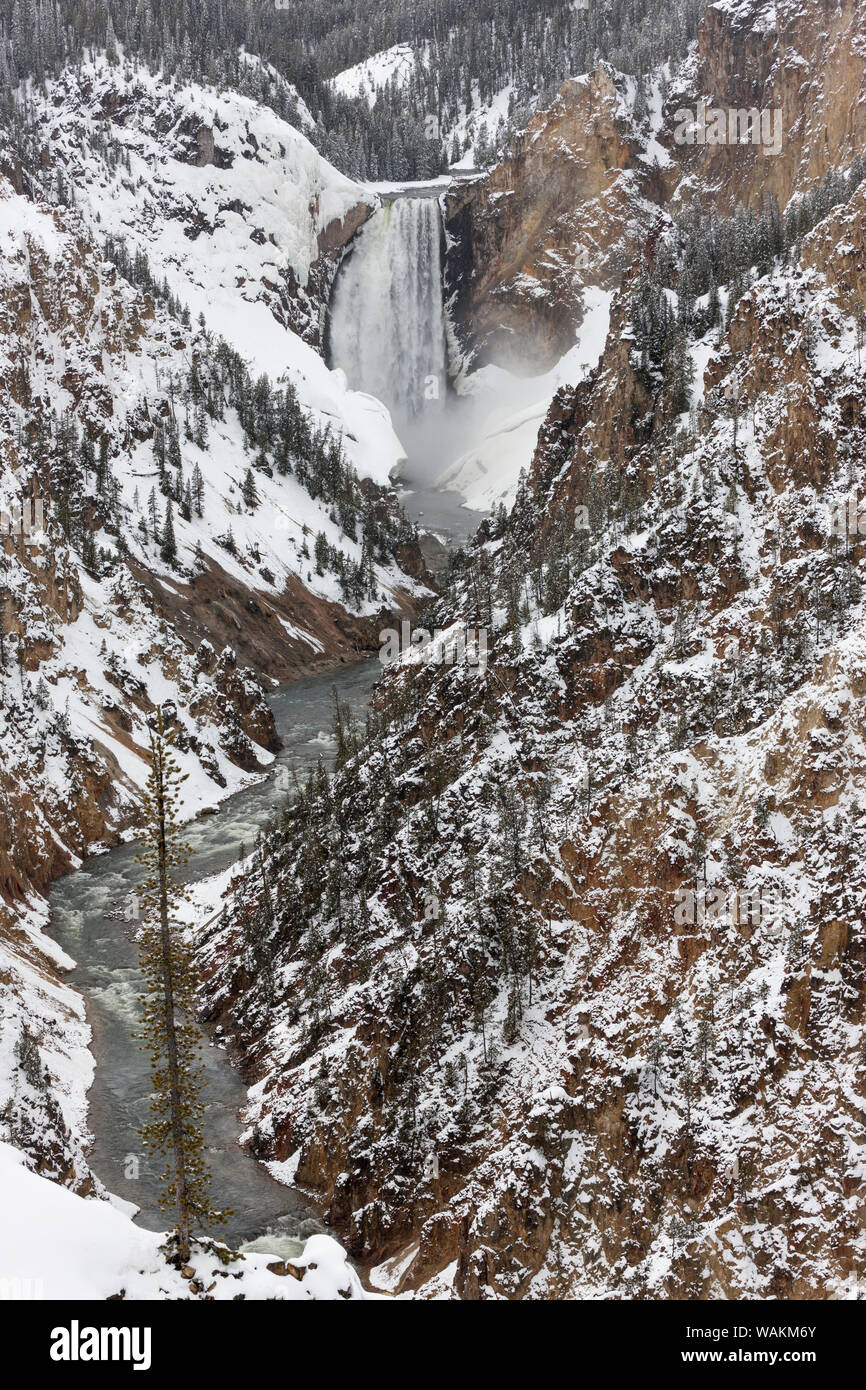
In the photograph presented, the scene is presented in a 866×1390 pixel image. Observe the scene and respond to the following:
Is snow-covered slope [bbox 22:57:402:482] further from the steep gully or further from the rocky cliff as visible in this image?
the rocky cliff

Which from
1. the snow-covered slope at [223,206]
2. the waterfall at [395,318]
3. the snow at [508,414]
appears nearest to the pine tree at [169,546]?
the snow-covered slope at [223,206]

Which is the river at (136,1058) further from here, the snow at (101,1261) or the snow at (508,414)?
the snow at (508,414)

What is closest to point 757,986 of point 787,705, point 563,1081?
point 563,1081

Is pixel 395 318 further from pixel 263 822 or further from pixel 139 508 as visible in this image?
pixel 263 822

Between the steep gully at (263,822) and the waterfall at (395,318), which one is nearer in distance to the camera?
the steep gully at (263,822)

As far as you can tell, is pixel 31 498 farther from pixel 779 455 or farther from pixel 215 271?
pixel 215 271

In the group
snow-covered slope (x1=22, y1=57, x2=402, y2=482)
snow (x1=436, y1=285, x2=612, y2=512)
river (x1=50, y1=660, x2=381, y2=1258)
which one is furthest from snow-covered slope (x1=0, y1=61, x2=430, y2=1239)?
snow (x1=436, y1=285, x2=612, y2=512)
